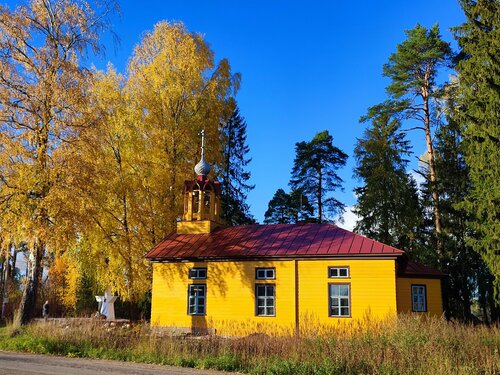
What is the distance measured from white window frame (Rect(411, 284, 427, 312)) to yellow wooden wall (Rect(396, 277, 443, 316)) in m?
0.16

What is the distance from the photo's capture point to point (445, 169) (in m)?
29.2

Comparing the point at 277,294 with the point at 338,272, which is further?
the point at 277,294

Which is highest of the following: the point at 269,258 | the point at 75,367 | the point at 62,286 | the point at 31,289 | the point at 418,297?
the point at 269,258

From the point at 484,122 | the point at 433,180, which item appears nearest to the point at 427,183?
the point at 433,180

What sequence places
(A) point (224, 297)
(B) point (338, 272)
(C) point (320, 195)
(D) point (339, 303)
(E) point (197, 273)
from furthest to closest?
(C) point (320, 195), (E) point (197, 273), (A) point (224, 297), (B) point (338, 272), (D) point (339, 303)

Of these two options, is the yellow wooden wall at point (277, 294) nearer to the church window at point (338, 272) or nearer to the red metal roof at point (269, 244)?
the church window at point (338, 272)

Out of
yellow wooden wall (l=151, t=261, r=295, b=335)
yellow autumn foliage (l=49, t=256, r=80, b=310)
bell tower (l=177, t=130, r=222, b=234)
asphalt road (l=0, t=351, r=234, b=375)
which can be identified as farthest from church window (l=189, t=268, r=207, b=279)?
yellow autumn foliage (l=49, t=256, r=80, b=310)

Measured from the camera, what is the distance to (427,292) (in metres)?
21.5

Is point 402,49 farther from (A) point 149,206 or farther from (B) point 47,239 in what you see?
(B) point 47,239

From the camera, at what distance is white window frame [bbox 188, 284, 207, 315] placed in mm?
21095

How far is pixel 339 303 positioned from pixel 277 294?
103 inches

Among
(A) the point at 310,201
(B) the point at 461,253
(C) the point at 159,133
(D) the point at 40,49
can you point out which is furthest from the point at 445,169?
(D) the point at 40,49

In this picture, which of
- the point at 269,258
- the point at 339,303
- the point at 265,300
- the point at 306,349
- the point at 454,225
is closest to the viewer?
the point at 306,349

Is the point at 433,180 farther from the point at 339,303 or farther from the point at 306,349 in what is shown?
the point at 306,349
